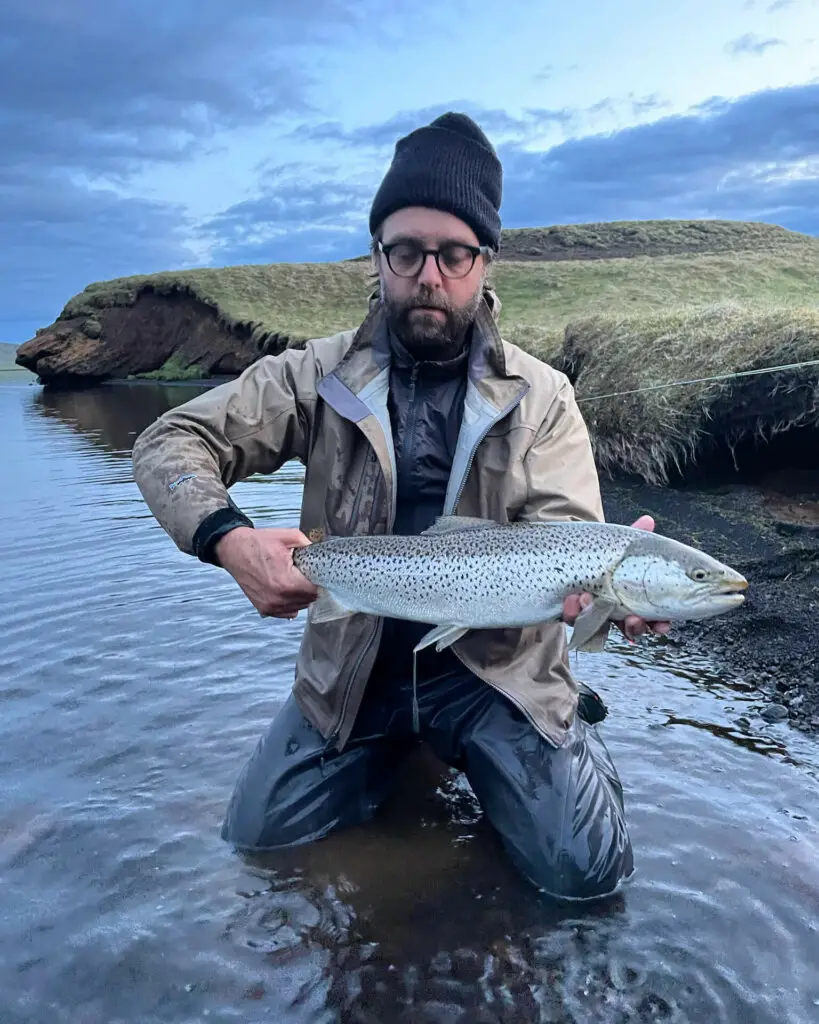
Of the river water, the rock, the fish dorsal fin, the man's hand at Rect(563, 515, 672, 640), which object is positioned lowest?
the river water

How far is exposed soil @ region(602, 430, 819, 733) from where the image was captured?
5871mm

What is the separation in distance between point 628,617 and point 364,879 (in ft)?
5.41

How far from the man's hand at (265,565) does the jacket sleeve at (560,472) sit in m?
1.08

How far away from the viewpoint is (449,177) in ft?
13.2

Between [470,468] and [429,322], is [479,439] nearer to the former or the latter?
[470,468]

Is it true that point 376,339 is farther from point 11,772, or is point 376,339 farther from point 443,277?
point 11,772

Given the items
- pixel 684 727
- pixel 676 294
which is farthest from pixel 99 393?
pixel 684 727

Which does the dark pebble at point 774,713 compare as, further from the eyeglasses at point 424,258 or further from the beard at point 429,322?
the eyeglasses at point 424,258

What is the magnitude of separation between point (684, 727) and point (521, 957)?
2.27m

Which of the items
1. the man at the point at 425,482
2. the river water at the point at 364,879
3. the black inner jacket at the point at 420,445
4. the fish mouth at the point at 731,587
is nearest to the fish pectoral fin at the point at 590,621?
the man at the point at 425,482

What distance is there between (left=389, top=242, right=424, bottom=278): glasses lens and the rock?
11.2ft

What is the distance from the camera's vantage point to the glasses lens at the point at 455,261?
3.98 metres

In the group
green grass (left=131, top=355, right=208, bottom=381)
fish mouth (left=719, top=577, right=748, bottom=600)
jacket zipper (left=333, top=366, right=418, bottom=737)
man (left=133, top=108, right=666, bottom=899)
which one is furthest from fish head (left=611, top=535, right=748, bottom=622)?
green grass (left=131, top=355, right=208, bottom=381)

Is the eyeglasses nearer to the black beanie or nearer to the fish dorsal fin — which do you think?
the black beanie
